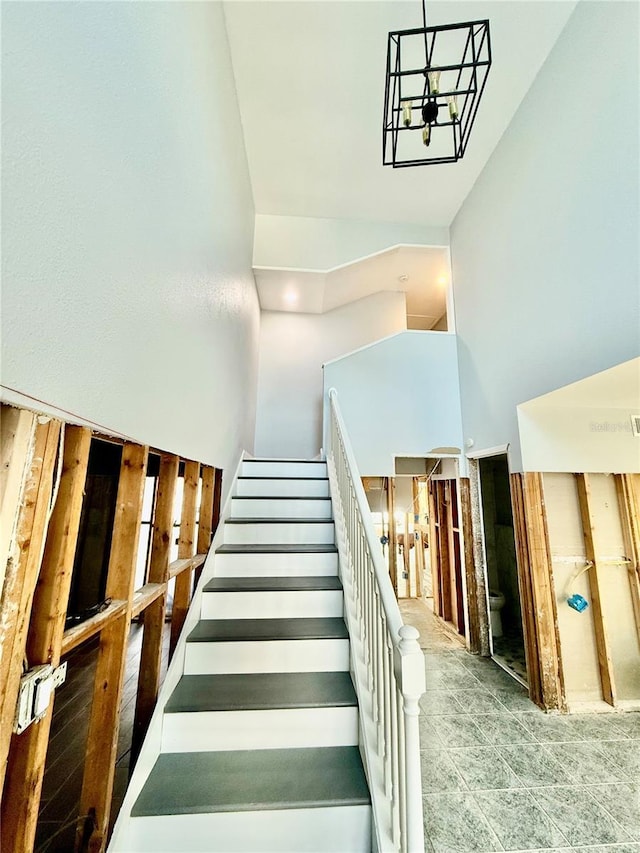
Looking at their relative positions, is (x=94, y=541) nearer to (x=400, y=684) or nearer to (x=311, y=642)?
(x=311, y=642)

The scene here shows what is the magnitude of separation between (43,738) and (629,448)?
4363mm

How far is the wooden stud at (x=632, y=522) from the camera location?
126 inches

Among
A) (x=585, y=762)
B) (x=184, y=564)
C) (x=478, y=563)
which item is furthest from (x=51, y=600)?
(x=478, y=563)

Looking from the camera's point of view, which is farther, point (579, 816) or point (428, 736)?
point (428, 736)

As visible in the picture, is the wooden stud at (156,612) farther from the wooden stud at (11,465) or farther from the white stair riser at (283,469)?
the white stair riser at (283,469)

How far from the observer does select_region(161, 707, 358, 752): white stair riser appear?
5.55 feet

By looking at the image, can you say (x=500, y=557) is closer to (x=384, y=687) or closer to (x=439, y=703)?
(x=439, y=703)

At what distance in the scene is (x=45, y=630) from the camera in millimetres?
994

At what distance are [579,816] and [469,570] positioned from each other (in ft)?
7.21

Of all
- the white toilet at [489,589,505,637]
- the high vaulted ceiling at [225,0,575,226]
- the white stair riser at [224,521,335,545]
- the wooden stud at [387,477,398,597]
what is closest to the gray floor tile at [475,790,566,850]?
the white stair riser at [224,521,335,545]

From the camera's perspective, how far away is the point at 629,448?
10.7ft

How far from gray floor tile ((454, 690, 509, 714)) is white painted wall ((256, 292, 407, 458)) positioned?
3.46 metres

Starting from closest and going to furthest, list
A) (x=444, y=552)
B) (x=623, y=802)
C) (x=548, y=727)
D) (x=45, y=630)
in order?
(x=45, y=630) → (x=623, y=802) → (x=548, y=727) → (x=444, y=552)

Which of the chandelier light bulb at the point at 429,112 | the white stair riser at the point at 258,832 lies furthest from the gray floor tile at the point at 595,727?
the chandelier light bulb at the point at 429,112
